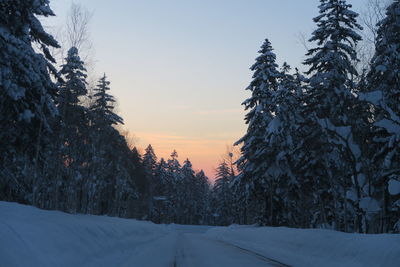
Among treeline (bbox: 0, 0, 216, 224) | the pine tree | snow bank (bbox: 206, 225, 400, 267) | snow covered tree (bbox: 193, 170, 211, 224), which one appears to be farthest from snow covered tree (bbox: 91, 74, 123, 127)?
snow covered tree (bbox: 193, 170, 211, 224)

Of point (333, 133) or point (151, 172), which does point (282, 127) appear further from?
point (151, 172)

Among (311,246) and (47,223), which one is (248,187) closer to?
(311,246)

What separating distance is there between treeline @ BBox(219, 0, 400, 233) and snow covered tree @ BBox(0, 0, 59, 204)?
1077 cm

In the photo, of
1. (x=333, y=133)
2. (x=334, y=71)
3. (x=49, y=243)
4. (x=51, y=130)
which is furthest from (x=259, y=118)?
(x=49, y=243)

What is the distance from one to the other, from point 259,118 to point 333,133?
13.5 m

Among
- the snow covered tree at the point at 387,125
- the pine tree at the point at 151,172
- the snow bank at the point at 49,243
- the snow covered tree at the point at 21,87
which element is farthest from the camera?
the pine tree at the point at 151,172

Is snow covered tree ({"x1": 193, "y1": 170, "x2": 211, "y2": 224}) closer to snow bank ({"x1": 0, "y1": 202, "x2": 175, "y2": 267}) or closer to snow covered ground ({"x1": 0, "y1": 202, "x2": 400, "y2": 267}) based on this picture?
snow covered ground ({"x1": 0, "y1": 202, "x2": 400, "y2": 267})

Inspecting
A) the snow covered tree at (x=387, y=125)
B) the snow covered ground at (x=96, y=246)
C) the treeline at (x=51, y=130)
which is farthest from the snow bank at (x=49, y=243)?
the snow covered tree at (x=387, y=125)

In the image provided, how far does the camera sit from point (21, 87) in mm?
12188

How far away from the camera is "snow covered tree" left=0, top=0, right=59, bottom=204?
12.0 meters

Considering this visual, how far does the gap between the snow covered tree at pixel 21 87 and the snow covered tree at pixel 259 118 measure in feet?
52.6

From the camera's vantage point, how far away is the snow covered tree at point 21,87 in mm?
11992

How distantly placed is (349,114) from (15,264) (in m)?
14.9

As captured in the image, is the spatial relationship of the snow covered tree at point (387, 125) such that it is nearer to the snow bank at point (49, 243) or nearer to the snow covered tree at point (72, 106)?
the snow bank at point (49, 243)
